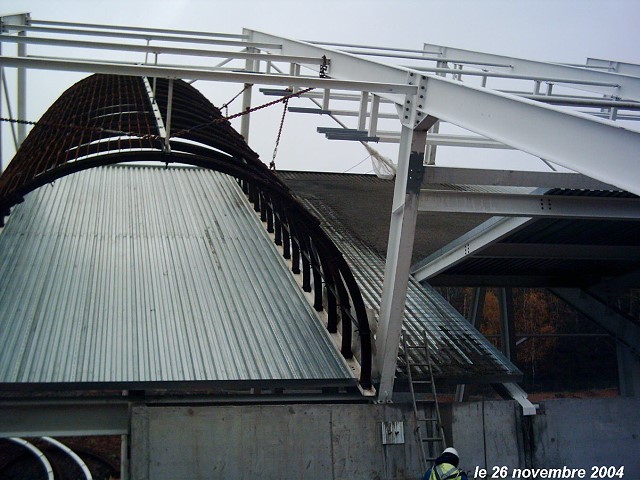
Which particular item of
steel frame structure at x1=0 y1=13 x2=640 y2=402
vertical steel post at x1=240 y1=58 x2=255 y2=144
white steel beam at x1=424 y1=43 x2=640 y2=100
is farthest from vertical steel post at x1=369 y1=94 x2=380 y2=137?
vertical steel post at x1=240 y1=58 x2=255 y2=144

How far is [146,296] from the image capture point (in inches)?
540

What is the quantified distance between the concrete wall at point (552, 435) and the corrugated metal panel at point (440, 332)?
3.61 ft

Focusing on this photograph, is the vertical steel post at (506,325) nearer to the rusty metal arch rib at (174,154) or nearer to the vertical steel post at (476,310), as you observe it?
the vertical steel post at (476,310)

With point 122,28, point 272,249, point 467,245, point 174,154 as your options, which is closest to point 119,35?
point 122,28

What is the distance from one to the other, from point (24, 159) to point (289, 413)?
666cm

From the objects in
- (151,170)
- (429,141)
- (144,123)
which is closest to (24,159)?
(144,123)

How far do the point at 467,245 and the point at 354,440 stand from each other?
14.9 feet

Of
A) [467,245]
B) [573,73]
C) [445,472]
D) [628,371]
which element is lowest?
[445,472]

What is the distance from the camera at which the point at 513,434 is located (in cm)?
1265

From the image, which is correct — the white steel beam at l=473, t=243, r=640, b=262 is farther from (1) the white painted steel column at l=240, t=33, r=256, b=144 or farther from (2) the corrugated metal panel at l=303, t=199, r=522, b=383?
(1) the white painted steel column at l=240, t=33, r=256, b=144

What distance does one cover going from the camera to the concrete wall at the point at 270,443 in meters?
10.8

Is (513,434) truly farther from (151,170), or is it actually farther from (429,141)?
(151,170)

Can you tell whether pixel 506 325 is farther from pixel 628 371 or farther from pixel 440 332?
pixel 440 332

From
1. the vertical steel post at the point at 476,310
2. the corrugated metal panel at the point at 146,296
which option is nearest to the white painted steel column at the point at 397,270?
the corrugated metal panel at the point at 146,296
